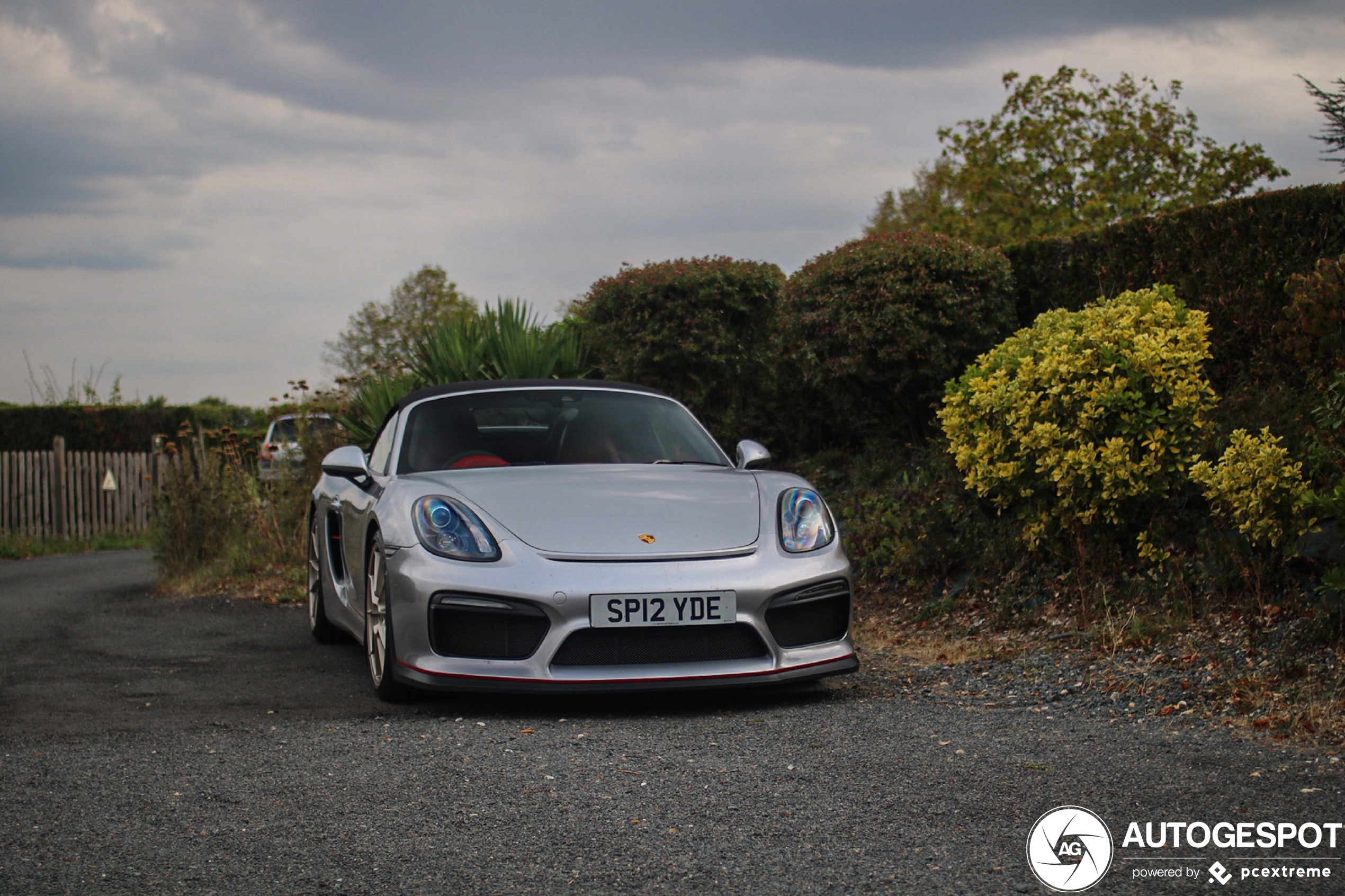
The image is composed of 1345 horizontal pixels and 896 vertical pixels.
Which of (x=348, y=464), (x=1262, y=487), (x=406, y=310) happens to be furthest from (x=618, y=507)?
(x=406, y=310)

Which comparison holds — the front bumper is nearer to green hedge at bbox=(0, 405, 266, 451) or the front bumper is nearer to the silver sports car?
the silver sports car

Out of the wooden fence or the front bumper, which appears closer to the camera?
the front bumper

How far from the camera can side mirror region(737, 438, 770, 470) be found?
5906 mm

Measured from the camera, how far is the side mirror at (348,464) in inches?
231

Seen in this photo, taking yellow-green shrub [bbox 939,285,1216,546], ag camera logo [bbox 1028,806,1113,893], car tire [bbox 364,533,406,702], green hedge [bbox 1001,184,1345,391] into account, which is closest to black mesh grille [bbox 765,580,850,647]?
car tire [bbox 364,533,406,702]

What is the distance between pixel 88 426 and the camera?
77.4 ft

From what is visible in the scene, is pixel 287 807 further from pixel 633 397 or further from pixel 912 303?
pixel 912 303

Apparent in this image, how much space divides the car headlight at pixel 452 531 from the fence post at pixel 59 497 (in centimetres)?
1784

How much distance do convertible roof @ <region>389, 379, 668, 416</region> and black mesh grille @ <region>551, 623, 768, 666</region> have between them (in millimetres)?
2113

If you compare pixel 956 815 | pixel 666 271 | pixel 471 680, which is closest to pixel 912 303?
pixel 666 271

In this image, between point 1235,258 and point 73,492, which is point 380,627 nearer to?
point 1235,258

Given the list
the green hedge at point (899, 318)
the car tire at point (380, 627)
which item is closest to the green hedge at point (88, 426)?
the green hedge at point (899, 318)

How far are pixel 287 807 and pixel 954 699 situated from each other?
276 centimetres

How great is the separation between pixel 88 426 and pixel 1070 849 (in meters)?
24.0
